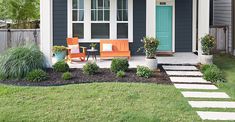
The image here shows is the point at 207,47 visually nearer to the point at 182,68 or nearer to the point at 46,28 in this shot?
the point at 182,68

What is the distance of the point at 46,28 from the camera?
1443cm

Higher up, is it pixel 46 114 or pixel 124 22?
pixel 124 22

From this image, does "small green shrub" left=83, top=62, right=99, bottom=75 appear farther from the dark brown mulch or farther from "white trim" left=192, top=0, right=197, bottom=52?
"white trim" left=192, top=0, right=197, bottom=52

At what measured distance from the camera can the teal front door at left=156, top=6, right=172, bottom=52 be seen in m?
18.2

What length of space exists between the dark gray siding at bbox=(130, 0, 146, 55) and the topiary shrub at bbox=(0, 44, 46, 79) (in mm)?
5202

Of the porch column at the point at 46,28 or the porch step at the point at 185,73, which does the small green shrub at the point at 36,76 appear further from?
the porch step at the point at 185,73

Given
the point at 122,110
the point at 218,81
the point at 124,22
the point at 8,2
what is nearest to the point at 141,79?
the point at 218,81

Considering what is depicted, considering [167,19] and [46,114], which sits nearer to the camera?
[46,114]

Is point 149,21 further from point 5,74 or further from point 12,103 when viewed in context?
point 12,103

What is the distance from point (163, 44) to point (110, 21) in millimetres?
2477

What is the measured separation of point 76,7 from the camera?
17812mm

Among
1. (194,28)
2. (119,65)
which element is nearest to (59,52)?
(119,65)

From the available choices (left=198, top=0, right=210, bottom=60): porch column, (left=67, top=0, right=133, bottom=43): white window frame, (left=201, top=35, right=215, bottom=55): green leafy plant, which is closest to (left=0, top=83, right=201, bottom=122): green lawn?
(left=201, top=35, right=215, bottom=55): green leafy plant

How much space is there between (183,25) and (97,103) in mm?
9112
